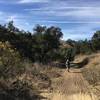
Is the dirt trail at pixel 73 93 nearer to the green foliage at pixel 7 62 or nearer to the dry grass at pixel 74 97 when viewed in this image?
the dry grass at pixel 74 97

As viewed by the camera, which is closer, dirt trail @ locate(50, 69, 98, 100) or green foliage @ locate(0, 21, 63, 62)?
dirt trail @ locate(50, 69, 98, 100)

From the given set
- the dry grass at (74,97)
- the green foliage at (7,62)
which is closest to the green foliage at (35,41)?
the green foliage at (7,62)

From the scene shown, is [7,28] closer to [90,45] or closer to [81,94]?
[90,45]

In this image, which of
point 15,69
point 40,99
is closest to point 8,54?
point 15,69

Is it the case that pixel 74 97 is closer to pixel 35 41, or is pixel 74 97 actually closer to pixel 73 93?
pixel 73 93

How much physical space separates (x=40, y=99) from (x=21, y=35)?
3098cm

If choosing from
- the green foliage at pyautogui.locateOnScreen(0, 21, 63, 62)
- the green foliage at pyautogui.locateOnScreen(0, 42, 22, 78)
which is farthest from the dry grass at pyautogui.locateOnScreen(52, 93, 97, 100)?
the green foliage at pyautogui.locateOnScreen(0, 21, 63, 62)

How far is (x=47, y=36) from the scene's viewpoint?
5359 centimetres

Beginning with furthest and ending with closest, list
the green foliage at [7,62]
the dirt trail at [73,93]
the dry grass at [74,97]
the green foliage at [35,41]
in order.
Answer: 1. the green foliage at [35,41]
2. the green foliage at [7,62]
3. the dirt trail at [73,93]
4. the dry grass at [74,97]

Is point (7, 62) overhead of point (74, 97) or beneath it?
overhead

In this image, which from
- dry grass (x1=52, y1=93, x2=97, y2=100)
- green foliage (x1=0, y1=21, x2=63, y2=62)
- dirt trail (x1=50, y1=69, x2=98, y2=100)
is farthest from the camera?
green foliage (x1=0, y1=21, x2=63, y2=62)

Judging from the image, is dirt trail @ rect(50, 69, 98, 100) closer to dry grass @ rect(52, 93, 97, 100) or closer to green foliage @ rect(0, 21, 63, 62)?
dry grass @ rect(52, 93, 97, 100)

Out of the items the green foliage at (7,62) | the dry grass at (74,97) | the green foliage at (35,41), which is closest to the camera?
the dry grass at (74,97)

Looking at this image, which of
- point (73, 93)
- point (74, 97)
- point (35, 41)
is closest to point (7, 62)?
point (73, 93)
